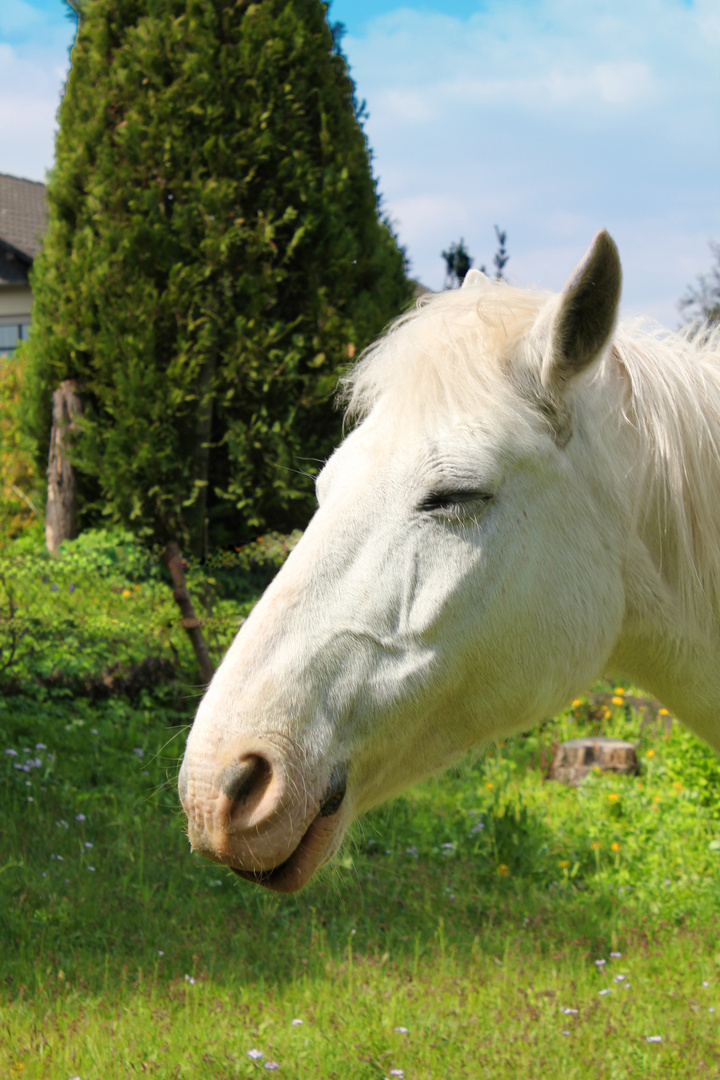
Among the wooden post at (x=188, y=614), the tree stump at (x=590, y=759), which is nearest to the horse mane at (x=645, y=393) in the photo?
the wooden post at (x=188, y=614)

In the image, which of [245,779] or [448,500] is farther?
[448,500]

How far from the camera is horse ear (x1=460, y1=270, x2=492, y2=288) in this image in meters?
1.95

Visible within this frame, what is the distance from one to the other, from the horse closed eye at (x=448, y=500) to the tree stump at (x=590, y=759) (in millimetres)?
4331

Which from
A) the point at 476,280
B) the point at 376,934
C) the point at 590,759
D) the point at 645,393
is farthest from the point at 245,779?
the point at 590,759

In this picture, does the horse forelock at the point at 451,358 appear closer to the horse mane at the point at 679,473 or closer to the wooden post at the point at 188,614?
the horse mane at the point at 679,473

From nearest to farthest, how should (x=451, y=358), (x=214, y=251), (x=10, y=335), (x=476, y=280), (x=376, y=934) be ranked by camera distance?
1. (x=451, y=358)
2. (x=476, y=280)
3. (x=376, y=934)
4. (x=214, y=251)
5. (x=10, y=335)

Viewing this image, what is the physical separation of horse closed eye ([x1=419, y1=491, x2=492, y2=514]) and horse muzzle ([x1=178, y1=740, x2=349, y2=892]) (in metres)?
0.50

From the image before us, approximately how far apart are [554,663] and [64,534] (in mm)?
7996

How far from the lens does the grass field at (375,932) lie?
2.77 m

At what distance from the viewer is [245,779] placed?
1.40m

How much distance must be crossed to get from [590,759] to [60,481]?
596cm

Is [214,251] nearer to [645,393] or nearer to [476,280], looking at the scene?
[476,280]

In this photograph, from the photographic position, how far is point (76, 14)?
29.1 feet

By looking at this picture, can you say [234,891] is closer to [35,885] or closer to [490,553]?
[35,885]
